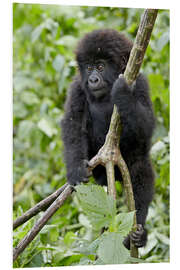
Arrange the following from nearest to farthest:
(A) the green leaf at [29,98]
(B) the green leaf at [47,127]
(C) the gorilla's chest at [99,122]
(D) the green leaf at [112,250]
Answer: (D) the green leaf at [112,250], (C) the gorilla's chest at [99,122], (B) the green leaf at [47,127], (A) the green leaf at [29,98]

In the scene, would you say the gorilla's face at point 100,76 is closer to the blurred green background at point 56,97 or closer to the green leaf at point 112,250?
the blurred green background at point 56,97

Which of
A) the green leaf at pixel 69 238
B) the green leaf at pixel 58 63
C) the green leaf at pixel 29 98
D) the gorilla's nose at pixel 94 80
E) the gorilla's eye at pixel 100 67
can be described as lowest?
the green leaf at pixel 69 238

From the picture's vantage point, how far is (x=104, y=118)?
273 centimetres

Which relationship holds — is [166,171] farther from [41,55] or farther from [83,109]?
[41,55]

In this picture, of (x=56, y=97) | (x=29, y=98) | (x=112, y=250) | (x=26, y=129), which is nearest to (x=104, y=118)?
(x=112, y=250)

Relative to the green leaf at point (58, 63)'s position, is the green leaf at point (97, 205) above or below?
below

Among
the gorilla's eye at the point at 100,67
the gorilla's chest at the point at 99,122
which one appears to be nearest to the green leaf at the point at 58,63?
the gorilla's chest at the point at 99,122

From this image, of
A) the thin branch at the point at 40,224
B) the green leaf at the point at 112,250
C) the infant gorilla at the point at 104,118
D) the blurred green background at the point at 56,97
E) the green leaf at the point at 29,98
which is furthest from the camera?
the green leaf at the point at 29,98

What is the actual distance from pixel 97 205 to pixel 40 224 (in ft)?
1.07

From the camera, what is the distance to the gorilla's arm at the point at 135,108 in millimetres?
2323

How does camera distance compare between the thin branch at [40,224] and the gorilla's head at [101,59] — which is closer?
the thin branch at [40,224]

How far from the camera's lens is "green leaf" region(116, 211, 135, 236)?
6.99 ft

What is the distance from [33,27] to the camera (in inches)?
155
